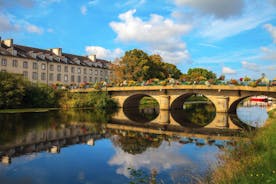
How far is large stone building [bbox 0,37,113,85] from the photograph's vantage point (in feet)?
187

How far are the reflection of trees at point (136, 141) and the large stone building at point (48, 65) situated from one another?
35.8 m

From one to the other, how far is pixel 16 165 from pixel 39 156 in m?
1.90

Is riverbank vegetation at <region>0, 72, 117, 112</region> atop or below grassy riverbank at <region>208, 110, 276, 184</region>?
atop

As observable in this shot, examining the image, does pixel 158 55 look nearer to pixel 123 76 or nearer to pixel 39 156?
pixel 123 76

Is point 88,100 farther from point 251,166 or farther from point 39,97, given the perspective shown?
point 251,166

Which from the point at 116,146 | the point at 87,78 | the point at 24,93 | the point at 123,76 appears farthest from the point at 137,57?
the point at 116,146

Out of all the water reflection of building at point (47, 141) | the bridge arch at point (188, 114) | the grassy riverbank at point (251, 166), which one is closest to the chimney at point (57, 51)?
the bridge arch at point (188, 114)

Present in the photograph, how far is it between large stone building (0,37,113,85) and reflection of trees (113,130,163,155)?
35767mm

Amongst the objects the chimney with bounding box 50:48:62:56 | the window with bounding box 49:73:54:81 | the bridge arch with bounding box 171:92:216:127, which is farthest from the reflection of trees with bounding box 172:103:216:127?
the chimney with bounding box 50:48:62:56

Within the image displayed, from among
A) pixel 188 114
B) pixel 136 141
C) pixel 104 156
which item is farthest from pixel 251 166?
pixel 188 114

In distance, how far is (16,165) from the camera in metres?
12.3

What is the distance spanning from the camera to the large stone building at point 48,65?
56.9m

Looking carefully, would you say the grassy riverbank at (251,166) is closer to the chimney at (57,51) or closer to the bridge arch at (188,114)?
the bridge arch at (188,114)

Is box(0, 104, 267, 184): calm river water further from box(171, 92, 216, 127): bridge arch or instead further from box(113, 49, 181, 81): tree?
box(113, 49, 181, 81): tree
